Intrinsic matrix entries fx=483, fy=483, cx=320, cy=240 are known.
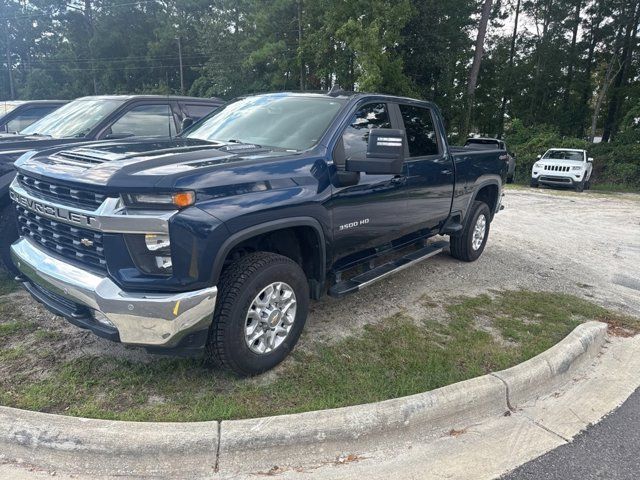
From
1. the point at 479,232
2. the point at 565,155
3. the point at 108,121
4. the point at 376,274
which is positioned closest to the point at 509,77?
the point at 565,155

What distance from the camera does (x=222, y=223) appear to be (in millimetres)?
2826

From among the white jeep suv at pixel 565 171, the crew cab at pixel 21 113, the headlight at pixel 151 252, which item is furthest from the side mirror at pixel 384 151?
the white jeep suv at pixel 565 171

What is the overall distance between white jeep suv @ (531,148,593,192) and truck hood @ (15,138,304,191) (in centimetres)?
1839

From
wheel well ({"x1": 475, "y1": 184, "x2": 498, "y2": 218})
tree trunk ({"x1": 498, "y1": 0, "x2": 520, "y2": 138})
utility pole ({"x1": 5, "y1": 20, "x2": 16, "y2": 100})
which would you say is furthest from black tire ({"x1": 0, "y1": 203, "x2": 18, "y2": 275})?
utility pole ({"x1": 5, "y1": 20, "x2": 16, "y2": 100})

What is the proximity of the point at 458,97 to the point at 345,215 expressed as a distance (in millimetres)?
28759

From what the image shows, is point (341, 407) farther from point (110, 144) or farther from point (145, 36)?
point (145, 36)

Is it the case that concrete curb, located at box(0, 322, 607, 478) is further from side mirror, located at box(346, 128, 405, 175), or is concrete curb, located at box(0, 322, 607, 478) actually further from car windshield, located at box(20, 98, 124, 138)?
car windshield, located at box(20, 98, 124, 138)

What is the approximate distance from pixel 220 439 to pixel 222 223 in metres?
1.19

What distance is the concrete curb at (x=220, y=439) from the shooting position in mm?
2543

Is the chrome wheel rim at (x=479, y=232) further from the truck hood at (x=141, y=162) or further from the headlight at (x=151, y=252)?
the headlight at (x=151, y=252)

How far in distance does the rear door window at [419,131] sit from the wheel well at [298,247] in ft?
5.76

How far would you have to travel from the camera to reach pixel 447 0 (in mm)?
27203

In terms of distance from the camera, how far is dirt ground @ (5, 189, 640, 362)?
159 inches

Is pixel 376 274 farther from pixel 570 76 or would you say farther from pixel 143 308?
pixel 570 76
